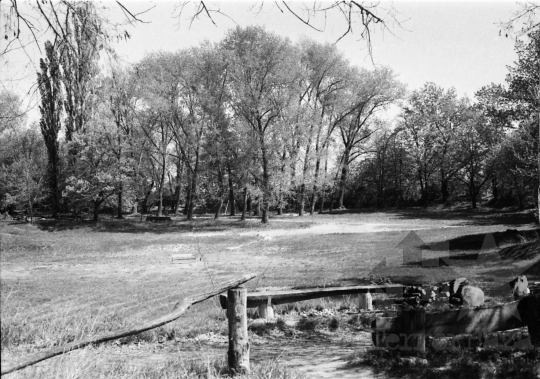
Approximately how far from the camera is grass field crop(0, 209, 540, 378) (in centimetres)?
414

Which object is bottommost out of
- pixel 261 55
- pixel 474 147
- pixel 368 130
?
pixel 474 147

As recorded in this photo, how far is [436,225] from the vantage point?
16094mm

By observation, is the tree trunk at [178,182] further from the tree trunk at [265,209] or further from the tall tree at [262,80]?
the tree trunk at [265,209]

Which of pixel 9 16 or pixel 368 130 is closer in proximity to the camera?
pixel 9 16

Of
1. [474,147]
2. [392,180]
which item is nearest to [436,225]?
[474,147]

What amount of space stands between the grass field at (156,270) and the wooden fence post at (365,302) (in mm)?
1497

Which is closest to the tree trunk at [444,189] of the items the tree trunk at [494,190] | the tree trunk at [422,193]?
the tree trunk at [422,193]

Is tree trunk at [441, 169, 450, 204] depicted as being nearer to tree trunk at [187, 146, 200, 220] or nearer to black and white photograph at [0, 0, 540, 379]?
black and white photograph at [0, 0, 540, 379]

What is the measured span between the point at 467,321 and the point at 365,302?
8.97 feet

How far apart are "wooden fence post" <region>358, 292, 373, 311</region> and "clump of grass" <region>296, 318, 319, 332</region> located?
0.99 metres

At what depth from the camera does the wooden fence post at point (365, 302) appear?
604cm

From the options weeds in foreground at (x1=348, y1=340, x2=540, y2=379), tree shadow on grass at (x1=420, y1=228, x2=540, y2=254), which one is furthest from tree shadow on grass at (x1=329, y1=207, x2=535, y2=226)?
weeds in foreground at (x1=348, y1=340, x2=540, y2=379)

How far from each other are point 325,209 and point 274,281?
17.7m

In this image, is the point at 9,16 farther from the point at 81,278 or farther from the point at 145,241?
the point at 145,241
